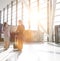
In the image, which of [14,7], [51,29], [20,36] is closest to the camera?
[20,36]

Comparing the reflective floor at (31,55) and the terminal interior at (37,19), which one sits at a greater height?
the terminal interior at (37,19)

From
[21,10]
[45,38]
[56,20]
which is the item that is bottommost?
[45,38]

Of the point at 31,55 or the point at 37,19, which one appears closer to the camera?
the point at 31,55


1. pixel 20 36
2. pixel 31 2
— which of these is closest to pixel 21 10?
pixel 31 2

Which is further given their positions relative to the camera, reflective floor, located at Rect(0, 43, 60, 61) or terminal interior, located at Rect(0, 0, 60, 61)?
terminal interior, located at Rect(0, 0, 60, 61)

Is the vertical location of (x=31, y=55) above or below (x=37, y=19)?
below

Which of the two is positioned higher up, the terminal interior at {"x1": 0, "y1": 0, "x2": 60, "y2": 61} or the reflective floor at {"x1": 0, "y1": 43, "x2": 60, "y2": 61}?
the terminal interior at {"x1": 0, "y1": 0, "x2": 60, "y2": 61}

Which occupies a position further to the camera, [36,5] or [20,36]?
[36,5]

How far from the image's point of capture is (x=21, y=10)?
24.9m

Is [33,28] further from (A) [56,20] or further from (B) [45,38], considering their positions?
(A) [56,20]

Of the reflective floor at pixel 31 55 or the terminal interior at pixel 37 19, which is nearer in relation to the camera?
the reflective floor at pixel 31 55

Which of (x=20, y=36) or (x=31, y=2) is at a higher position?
(x=31, y=2)

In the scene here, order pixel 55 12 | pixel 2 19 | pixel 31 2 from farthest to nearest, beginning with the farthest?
pixel 2 19 → pixel 31 2 → pixel 55 12

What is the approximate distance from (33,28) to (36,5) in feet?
10.3
